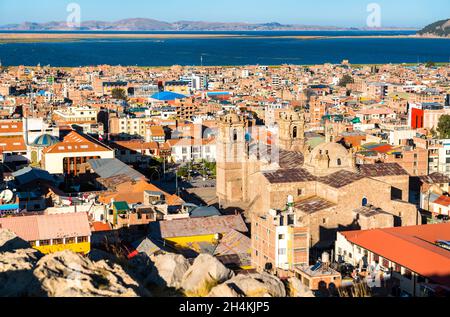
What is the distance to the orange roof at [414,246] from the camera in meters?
7.31

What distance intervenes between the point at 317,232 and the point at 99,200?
11.5 feet

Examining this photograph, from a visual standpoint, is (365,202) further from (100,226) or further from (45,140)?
(45,140)

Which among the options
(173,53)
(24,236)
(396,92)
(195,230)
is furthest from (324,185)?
(173,53)

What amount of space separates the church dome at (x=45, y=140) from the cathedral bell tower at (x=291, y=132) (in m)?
6.15

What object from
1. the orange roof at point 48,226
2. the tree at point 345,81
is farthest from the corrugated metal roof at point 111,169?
the tree at point 345,81

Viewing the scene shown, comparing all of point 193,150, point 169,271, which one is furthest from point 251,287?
point 193,150

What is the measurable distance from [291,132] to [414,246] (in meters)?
5.88

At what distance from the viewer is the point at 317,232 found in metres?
9.80

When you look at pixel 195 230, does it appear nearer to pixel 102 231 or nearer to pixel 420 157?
pixel 102 231

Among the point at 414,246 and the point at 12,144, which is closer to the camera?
the point at 414,246

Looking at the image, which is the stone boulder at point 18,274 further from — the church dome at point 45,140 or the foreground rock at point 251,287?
the church dome at point 45,140

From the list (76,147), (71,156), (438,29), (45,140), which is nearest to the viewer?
(71,156)

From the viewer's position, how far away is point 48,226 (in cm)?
840

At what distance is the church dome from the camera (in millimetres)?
17484
